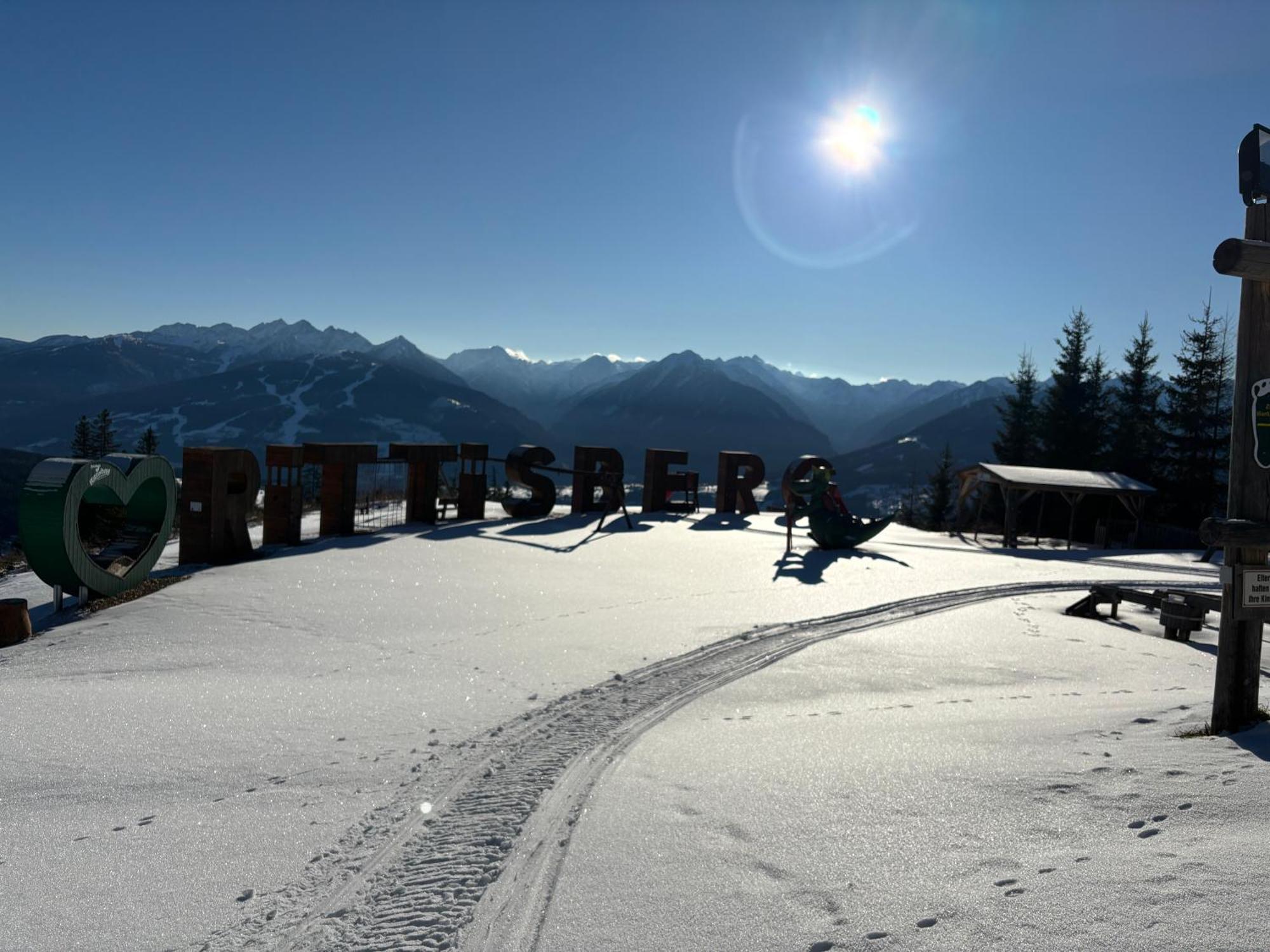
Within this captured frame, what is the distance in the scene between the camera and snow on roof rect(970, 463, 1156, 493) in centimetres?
2505

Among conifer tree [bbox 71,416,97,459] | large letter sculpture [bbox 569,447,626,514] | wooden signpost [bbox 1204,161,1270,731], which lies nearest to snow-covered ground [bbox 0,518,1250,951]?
wooden signpost [bbox 1204,161,1270,731]

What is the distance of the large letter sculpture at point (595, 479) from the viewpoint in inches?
1011

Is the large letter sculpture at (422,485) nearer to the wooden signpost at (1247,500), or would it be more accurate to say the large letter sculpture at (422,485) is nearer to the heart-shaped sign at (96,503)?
the heart-shaped sign at (96,503)

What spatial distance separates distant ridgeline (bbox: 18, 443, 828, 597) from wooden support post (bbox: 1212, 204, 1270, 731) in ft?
46.2

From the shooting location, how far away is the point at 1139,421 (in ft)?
123

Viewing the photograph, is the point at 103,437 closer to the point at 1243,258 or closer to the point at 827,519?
the point at 827,519

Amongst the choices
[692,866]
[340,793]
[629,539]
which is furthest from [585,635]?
[629,539]

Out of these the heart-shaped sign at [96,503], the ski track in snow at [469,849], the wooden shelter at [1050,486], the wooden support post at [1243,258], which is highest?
the wooden support post at [1243,258]

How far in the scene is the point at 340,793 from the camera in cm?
506

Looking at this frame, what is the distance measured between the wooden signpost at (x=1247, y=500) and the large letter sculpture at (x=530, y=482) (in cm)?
2074

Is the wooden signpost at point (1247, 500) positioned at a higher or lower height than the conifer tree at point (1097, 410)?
lower

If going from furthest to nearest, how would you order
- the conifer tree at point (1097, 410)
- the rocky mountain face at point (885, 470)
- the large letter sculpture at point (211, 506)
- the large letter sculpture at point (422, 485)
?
1. the rocky mountain face at point (885, 470)
2. the conifer tree at point (1097, 410)
3. the large letter sculpture at point (422, 485)
4. the large letter sculpture at point (211, 506)

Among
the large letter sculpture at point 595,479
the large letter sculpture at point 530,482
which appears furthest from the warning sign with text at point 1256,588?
the large letter sculpture at point 530,482

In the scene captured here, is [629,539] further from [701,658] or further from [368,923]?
[368,923]
